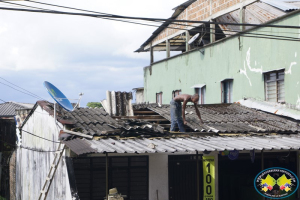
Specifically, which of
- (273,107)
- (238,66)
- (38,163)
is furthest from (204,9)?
(38,163)

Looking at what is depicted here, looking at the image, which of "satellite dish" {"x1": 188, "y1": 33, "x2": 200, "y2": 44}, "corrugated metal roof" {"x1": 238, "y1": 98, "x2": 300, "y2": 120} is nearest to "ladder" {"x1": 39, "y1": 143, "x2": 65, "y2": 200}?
"corrugated metal roof" {"x1": 238, "y1": 98, "x2": 300, "y2": 120}

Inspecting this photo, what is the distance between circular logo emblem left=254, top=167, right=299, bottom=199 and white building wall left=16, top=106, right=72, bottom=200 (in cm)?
556

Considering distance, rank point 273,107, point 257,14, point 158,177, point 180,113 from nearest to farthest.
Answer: point 158,177, point 180,113, point 273,107, point 257,14

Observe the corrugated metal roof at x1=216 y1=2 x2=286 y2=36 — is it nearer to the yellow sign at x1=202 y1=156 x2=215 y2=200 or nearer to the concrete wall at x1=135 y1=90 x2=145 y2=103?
the yellow sign at x1=202 y1=156 x2=215 y2=200

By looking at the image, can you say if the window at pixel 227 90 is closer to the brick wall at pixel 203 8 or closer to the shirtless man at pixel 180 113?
the brick wall at pixel 203 8

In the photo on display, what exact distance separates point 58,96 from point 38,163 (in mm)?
3372

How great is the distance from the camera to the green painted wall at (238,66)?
17.0m

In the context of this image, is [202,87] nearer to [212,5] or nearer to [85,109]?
[212,5]

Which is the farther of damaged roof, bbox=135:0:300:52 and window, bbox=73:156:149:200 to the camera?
damaged roof, bbox=135:0:300:52

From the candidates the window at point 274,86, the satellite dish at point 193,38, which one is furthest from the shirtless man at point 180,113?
the satellite dish at point 193,38

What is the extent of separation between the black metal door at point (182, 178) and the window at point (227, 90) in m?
7.22

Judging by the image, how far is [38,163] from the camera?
1691cm

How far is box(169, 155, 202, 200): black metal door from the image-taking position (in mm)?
15039

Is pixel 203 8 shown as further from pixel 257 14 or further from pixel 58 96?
pixel 58 96
